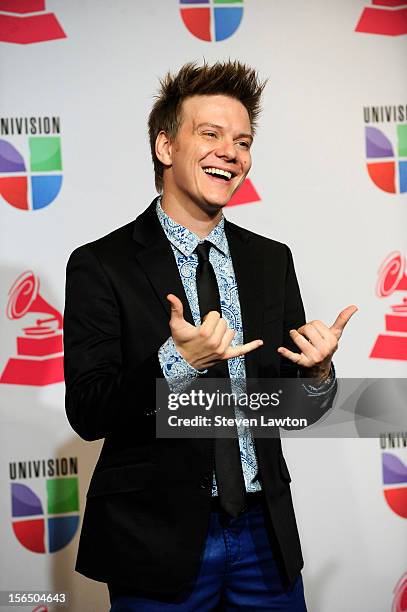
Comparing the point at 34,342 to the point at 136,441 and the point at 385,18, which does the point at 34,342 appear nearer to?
the point at 136,441

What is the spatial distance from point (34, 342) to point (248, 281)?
1100 mm

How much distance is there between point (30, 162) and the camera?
248 cm

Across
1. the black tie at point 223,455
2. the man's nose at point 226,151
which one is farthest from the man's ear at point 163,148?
the black tie at point 223,455

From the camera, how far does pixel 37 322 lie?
2488 mm

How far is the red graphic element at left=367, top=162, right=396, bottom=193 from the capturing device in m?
2.60

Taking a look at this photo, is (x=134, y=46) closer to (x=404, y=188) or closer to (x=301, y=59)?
(x=301, y=59)

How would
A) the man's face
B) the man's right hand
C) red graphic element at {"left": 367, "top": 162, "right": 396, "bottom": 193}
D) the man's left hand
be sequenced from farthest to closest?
red graphic element at {"left": 367, "top": 162, "right": 396, "bottom": 193} < the man's face < the man's left hand < the man's right hand

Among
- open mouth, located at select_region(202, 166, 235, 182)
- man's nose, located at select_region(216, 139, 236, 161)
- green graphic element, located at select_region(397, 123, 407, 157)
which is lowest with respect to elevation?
open mouth, located at select_region(202, 166, 235, 182)

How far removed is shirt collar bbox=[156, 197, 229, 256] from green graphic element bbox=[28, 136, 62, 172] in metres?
0.92

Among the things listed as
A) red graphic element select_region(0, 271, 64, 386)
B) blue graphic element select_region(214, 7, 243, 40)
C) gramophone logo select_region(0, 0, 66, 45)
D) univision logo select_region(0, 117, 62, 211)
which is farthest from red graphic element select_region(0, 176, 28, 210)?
blue graphic element select_region(214, 7, 243, 40)

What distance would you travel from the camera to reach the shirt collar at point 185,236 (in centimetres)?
159

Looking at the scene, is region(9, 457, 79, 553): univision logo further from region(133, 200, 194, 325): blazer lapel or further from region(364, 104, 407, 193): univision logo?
region(364, 104, 407, 193): univision logo

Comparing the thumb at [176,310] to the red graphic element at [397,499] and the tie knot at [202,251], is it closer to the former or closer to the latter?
the tie knot at [202,251]

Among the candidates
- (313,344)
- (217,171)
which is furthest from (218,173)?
(313,344)
